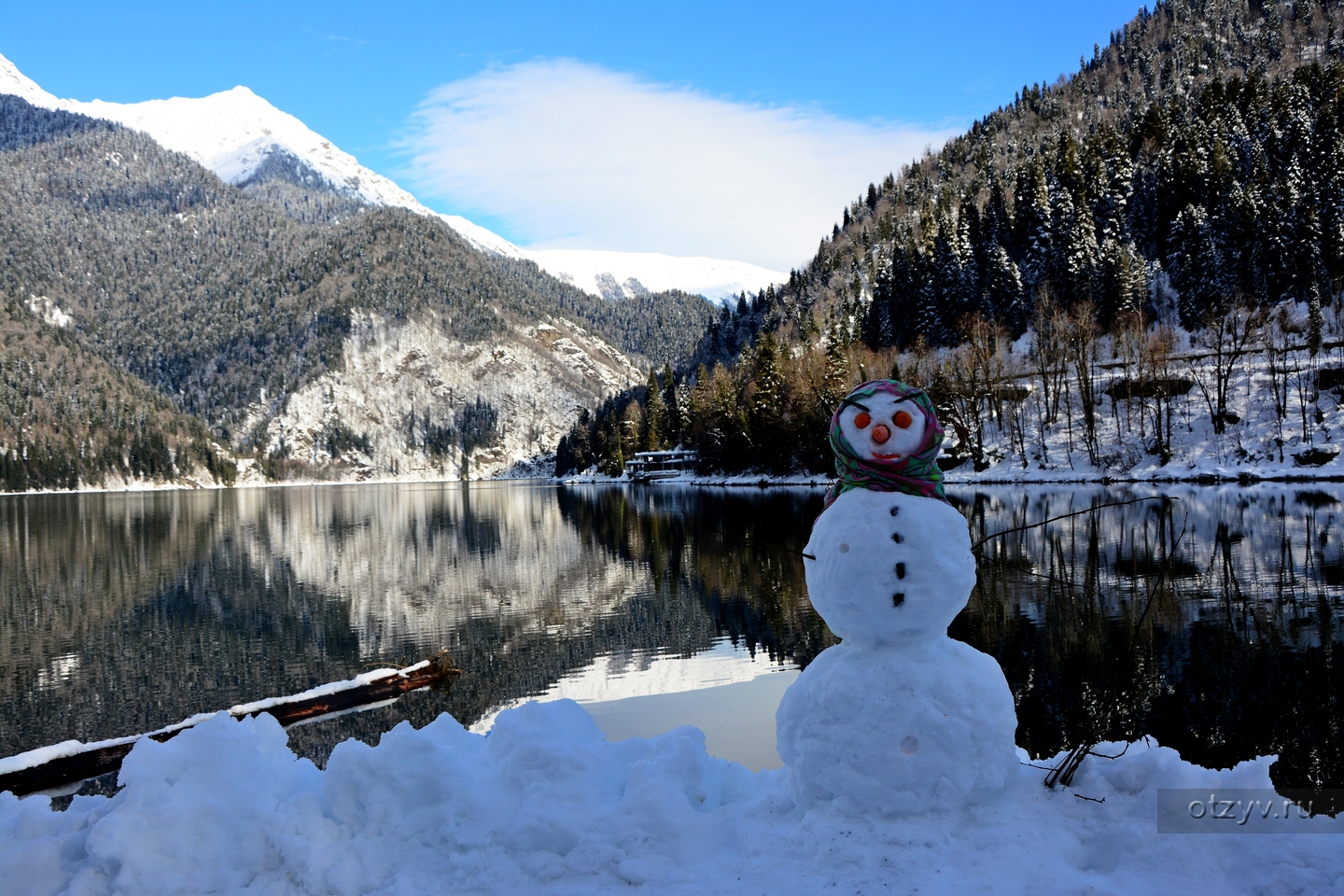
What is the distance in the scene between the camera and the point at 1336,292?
205 feet

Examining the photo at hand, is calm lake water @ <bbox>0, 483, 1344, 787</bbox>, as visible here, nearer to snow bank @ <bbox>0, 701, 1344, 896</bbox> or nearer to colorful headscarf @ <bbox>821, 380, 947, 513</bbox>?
colorful headscarf @ <bbox>821, 380, 947, 513</bbox>

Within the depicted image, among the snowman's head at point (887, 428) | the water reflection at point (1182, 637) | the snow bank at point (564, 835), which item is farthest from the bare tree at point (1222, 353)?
the snow bank at point (564, 835)

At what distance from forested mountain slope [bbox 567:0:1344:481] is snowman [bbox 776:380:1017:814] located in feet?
131

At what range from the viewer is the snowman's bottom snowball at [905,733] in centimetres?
557

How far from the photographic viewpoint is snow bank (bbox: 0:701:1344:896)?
4953 mm

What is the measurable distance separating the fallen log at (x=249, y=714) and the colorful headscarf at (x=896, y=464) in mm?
7132

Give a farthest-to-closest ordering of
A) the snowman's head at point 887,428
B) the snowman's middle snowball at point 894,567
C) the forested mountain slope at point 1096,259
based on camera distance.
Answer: the forested mountain slope at point 1096,259 → the snowman's head at point 887,428 → the snowman's middle snowball at point 894,567

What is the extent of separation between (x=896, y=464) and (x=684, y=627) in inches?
590

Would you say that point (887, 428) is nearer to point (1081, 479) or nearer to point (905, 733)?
point (905, 733)

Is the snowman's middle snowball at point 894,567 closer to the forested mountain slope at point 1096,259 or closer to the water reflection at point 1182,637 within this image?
the water reflection at point 1182,637

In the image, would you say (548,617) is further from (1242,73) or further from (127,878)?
(1242,73)

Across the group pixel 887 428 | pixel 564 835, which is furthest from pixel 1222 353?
pixel 564 835

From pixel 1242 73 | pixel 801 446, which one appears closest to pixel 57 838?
pixel 801 446

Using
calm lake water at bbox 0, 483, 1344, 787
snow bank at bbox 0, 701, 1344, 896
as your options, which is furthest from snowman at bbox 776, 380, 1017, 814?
calm lake water at bbox 0, 483, 1344, 787
